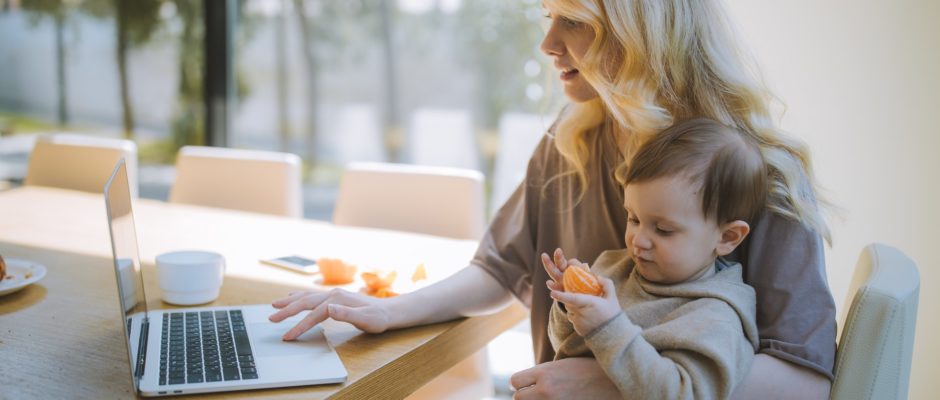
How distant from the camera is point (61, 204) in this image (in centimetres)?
248

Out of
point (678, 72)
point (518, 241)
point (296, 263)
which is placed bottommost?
point (296, 263)

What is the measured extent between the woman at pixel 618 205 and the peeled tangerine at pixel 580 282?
169 mm

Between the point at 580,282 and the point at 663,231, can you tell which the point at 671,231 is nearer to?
the point at 663,231

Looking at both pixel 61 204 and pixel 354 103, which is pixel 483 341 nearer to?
pixel 61 204

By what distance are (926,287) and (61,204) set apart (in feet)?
9.12

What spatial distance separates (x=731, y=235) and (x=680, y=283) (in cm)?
10

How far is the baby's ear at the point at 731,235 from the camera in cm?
116

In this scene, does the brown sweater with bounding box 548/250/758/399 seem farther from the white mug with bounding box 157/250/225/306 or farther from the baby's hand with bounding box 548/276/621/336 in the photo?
the white mug with bounding box 157/250/225/306

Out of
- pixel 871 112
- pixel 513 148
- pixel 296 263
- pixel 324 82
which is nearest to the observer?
pixel 296 263

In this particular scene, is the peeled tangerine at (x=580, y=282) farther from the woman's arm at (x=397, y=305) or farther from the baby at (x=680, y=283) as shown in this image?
the woman's arm at (x=397, y=305)

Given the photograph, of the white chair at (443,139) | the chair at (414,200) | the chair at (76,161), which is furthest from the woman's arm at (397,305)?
the white chair at (443,139)

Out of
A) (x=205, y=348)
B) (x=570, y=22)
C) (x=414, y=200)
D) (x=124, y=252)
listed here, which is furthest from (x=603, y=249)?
(x=414, y=200)

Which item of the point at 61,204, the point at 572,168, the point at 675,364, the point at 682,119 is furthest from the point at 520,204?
the point at 61,204

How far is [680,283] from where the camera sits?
3.96 feet
